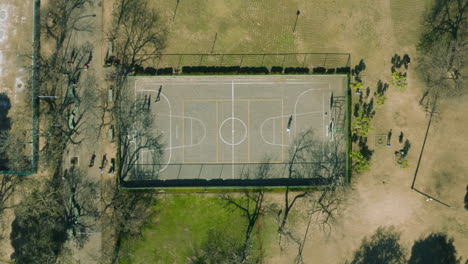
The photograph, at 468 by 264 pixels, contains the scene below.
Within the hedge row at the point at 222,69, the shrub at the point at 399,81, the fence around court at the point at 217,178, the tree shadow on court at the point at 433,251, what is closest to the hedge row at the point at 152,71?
the hedge row at the point at 222,69

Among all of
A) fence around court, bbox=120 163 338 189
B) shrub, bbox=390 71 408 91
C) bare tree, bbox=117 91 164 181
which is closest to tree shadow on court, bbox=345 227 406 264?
fence around court, bbox=120 163 338 189

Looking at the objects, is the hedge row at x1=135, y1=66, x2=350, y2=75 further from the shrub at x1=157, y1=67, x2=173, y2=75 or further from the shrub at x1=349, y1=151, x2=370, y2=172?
the shrub at x1=349, y1=151, x2=370, y2=172

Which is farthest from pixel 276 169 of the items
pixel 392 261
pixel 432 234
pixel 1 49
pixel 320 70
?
pixel 1 49

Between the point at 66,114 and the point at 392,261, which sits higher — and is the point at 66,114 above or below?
above

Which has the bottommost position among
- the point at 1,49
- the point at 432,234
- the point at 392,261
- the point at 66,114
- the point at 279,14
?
the point at 392,261

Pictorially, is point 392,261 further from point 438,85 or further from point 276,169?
point 438,85

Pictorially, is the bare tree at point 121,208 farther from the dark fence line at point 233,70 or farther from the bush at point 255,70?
the bush at point 255,70
